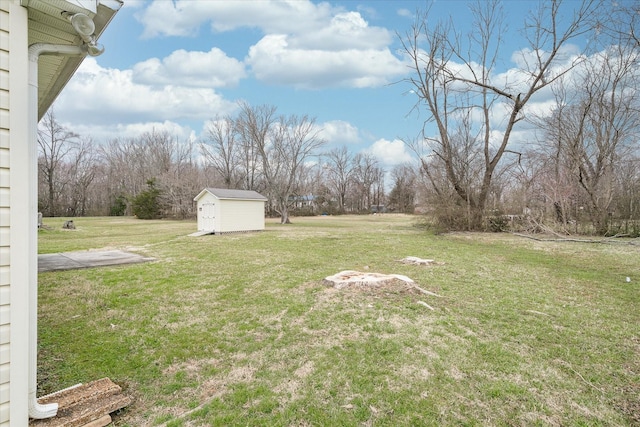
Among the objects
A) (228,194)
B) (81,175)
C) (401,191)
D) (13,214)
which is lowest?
(13,214)

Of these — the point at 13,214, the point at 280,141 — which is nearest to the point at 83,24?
the point at 13,214

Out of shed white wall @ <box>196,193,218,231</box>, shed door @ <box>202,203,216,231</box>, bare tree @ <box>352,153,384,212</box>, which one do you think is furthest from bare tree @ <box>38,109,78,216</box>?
bare tree @ <box>352,153,384,212</box>

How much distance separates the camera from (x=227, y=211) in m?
14.8

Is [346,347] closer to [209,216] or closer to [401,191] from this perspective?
[209,216]

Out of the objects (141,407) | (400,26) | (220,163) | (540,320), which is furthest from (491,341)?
(220,163)

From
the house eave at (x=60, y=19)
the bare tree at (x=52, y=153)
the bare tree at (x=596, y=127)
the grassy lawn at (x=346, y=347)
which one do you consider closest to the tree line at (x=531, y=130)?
the bare tree at (x=596, y=127)

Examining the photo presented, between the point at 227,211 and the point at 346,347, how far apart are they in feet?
41.5

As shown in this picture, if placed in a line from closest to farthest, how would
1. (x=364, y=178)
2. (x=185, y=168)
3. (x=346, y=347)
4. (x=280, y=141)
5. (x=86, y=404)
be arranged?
1. (x=86, y=404)
2. (x=346, y=347)
3. (x=280, y=141)
4. (x=185, y=168)
5. (x=364, y=178)

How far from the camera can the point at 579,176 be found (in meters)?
13.9

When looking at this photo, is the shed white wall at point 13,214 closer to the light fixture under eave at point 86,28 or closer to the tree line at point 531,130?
the light fixture under eave at point 86,28

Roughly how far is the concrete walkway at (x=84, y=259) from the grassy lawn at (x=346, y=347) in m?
0.79

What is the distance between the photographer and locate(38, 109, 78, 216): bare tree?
98.5 feet

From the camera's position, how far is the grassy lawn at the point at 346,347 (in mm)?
2209

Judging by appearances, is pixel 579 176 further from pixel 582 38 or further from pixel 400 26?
pixel 400 26
